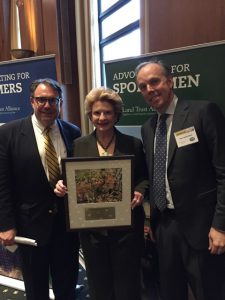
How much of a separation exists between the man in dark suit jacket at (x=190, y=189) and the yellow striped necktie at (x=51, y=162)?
54 cm

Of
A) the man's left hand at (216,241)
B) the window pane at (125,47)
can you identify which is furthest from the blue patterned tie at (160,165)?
the window pane at (125,47)

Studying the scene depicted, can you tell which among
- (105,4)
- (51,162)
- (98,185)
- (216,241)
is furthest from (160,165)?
(105,4)

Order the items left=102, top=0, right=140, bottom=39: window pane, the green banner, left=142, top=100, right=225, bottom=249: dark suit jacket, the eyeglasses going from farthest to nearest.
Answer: left=102, top=0, right=140, bottom=39: window pane, the green banner, the eyeglasses, left=142, top=100, right=225, bottom=249: dark suit jacket

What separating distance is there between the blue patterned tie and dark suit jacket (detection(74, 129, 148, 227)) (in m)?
0.09

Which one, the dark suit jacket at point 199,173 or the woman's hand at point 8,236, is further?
the woman's hand at point 8,236

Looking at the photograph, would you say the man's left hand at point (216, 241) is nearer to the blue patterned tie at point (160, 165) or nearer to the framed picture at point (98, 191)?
the blue patterned tie at point (160, 165)

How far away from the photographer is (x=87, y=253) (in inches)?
64.1

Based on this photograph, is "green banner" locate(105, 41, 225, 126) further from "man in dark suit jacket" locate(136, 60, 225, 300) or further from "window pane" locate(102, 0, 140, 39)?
"window pane" locate(102, 0, 140, 39)

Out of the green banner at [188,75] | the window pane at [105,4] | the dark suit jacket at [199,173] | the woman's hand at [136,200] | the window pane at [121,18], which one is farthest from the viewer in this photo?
the window pane at [105,4]

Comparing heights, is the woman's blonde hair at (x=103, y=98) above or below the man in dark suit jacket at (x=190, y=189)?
above

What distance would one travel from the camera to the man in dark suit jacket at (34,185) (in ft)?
5.53

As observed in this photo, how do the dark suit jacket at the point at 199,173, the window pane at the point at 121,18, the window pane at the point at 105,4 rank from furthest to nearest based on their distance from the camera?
1. the window pane at the point at 105,4
2. the window pane at the point at 121,18
3. the dark suit jacket at the point at 199,173

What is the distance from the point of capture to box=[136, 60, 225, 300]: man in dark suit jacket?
1408mm

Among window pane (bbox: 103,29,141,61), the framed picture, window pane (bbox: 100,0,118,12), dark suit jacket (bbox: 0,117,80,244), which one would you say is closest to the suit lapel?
the framed picture
